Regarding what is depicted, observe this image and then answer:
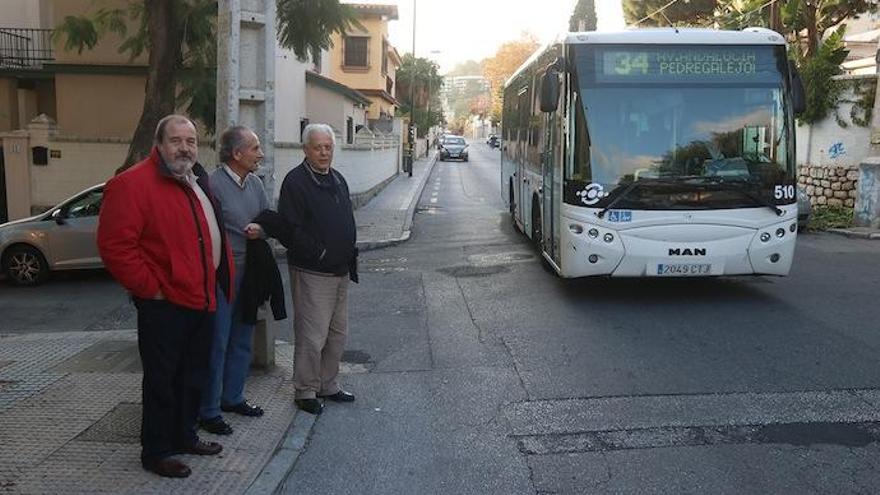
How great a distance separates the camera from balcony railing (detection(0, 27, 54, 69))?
20547 millimetres

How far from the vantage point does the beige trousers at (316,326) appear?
530 centimetres

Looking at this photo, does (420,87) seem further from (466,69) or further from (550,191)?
(466,69)

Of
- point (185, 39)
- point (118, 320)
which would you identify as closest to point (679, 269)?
point (118, 320)

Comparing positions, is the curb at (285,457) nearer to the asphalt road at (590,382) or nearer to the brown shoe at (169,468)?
the asphalt road at (590,382)

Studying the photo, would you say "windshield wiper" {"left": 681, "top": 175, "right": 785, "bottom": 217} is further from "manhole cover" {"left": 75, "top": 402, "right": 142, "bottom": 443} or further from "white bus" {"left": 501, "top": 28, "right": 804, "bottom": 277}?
"manhole cover" {"left": 75, "top": 402, "right": 142, "bottom": 443}

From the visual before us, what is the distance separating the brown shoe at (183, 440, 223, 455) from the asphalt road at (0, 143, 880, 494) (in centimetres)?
48

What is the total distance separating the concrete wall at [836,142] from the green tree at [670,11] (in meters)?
11.7

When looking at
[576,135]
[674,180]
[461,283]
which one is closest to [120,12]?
[461,283]

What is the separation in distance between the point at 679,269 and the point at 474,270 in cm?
372

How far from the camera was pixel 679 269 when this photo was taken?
332 inches

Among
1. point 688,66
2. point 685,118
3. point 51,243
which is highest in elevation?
point 688,66

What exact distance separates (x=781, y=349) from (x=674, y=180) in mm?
2198

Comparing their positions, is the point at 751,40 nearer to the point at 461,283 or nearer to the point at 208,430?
the point at 461,283

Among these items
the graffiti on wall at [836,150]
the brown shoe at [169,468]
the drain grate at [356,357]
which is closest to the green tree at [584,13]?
the graffiti on wall at [836,150]
